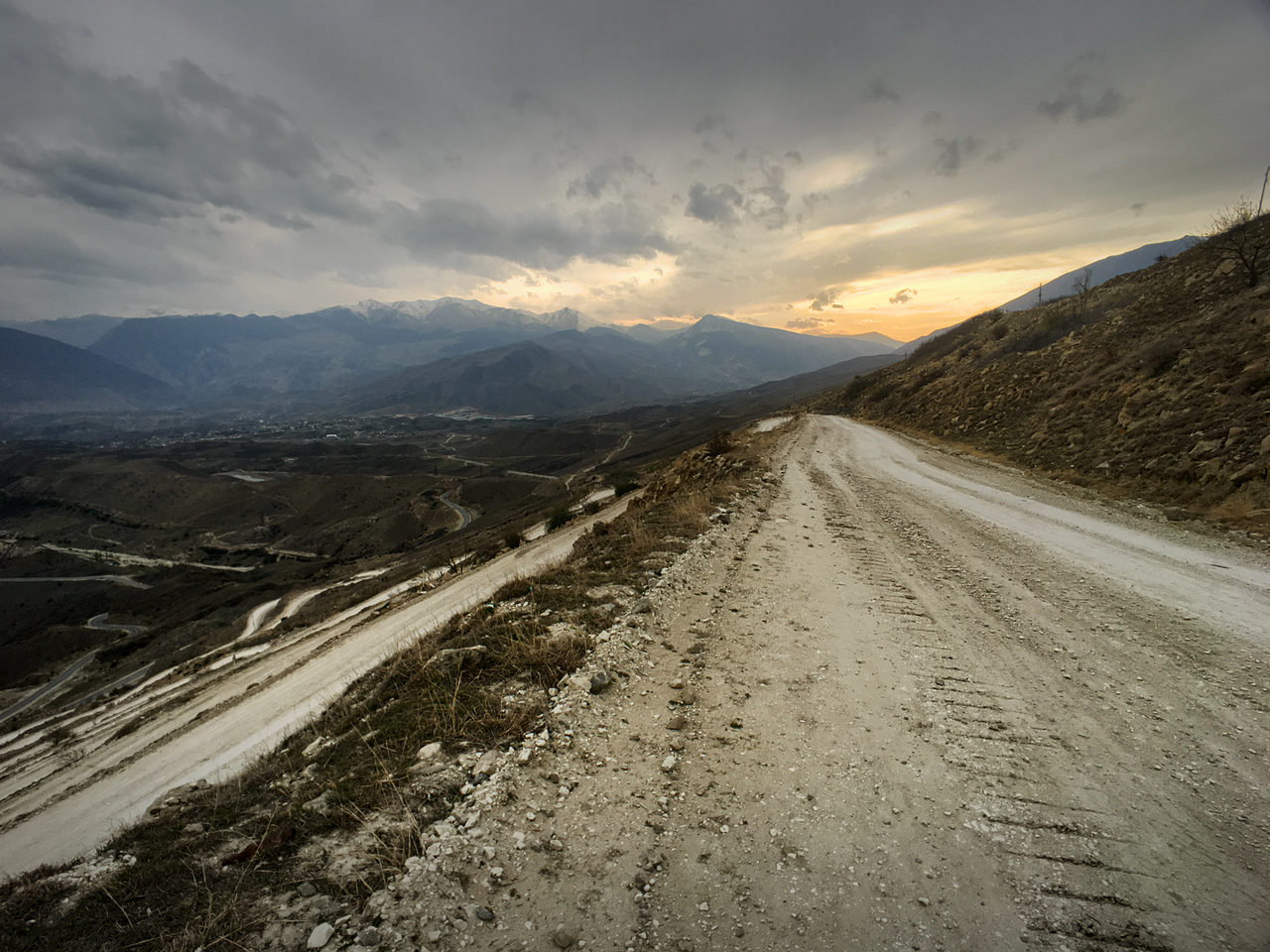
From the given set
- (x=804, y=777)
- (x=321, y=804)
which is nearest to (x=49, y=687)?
(x=321, y=804)

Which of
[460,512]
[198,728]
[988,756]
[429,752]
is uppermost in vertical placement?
[988,756]

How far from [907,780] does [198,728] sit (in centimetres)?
1980

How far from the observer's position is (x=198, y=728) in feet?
47.4

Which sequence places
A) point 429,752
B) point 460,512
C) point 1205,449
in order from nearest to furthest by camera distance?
point 429,752, point 1205,449, point 460,512

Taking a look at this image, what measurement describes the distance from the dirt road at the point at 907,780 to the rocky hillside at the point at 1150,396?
5541 mm

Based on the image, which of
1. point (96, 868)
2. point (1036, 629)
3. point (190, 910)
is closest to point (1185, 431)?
point (1036, 629)

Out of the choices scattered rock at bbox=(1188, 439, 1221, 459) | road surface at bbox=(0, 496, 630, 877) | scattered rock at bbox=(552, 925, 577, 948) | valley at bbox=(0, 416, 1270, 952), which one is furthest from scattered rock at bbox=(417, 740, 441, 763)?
scattered rock at bbox=(1188, 439, 1221, 459)

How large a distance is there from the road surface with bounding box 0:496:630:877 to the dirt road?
20.8ft

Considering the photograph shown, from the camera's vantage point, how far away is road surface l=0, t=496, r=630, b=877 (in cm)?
1068

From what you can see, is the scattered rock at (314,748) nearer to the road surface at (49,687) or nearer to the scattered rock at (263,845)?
the scattered rock at (263,845)

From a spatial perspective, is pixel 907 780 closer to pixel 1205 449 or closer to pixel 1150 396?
pixel 1205 449

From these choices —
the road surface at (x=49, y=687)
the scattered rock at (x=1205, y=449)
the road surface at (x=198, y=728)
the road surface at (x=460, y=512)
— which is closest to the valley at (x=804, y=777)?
the road surface at (x=198, y=728)

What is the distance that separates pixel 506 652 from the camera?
6195mm

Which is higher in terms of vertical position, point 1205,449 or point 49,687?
point 1205,449
